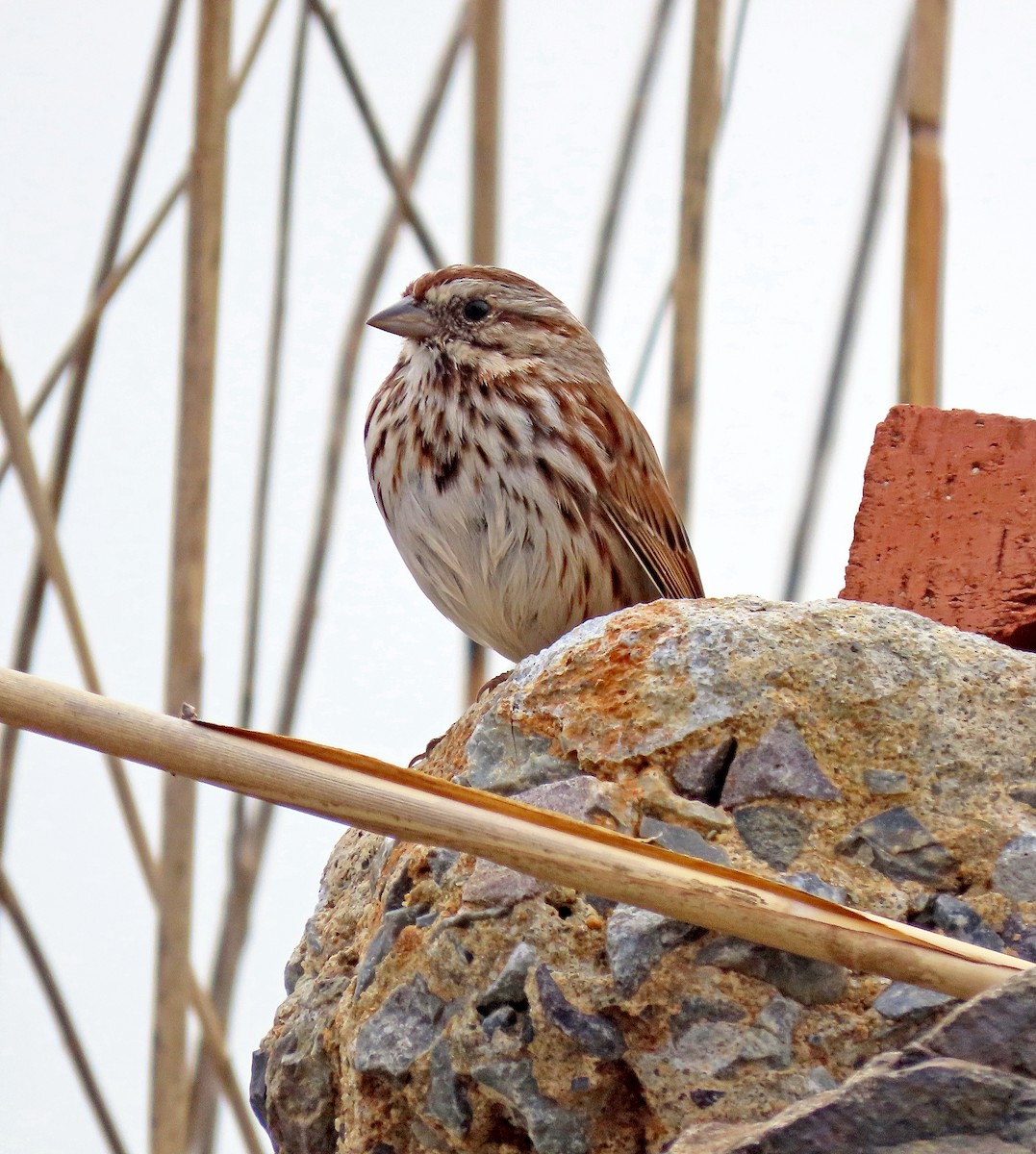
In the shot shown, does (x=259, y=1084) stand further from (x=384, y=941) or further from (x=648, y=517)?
(x=648, y=517)

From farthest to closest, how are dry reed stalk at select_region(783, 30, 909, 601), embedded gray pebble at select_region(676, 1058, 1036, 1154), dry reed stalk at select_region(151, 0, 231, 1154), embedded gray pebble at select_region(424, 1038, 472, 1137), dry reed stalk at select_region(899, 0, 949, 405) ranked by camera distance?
dry reed stalk at select_region(783, 30, 909, 601) < dry reed stalk at select_region(899, 0, 949, 405) < dry reed stalk at select_region(151, 0, 231, 1154) < embedded gray pebble at select_region(424, 1038, 472, 1137) < embedded gray pebble at select_region(676, 1058, 1036, 1154)

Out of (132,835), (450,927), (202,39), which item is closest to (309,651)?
(132,835)

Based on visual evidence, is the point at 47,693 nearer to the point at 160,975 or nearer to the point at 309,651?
the point at 160,975

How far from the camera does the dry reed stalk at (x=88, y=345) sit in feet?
8.64

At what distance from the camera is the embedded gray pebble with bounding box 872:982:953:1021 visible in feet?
4.26

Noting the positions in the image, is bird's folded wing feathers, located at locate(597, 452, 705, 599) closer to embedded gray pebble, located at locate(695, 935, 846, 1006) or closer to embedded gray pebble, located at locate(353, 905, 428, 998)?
embedded gray pebble, located at locate(353, 905, 428, 998)

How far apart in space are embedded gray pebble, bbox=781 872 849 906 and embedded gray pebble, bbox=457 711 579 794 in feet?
0.72

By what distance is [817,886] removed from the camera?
1.37 meters

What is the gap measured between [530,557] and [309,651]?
0.41 m

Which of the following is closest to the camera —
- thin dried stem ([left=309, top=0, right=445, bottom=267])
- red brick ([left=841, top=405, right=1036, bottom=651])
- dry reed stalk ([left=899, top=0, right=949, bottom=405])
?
red brick ([left=841, top=405, right=1036, bottom=651])

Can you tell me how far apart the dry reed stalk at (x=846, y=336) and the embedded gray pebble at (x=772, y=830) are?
133 cm

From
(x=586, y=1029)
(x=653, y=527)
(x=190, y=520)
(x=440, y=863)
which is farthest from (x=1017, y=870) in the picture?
(x=653, y=527)

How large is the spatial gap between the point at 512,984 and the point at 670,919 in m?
0.14

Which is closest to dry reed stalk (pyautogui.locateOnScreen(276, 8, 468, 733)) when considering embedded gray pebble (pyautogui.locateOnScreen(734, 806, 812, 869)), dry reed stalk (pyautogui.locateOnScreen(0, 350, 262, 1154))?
dry reed stalk (pyautogui.locateOnScreen(0, 350, 262, 1154))
